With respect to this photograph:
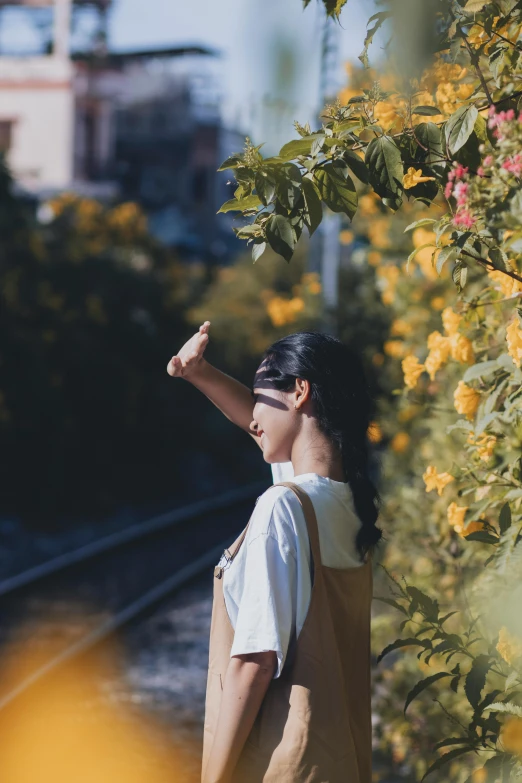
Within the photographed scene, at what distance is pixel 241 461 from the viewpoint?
61.6 ft

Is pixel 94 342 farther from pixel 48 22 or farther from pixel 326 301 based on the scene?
pixel 48 22

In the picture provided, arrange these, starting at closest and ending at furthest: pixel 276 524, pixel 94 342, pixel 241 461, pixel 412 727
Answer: pixel 276 524 < pixel 412 727 < pixel 94 342 < pixel 241 461

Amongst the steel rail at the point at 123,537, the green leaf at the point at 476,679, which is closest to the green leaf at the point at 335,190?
the green leaf at the point at 476,679

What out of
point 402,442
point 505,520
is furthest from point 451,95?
point 402,442

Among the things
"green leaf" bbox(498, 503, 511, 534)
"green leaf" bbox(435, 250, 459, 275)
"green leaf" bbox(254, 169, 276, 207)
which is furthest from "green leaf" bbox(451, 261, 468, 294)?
"green leaf" bbox(498, 503, 511, 534)

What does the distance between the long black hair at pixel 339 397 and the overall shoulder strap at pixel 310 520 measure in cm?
15

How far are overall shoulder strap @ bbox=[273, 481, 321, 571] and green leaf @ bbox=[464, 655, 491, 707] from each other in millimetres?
457

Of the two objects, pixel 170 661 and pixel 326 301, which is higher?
pixel 326 301

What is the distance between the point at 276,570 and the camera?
1990 mm

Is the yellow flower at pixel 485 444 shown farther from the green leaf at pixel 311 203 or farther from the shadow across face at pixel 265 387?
the green leaf at pixel 311 203

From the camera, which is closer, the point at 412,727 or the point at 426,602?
the point at 426,602

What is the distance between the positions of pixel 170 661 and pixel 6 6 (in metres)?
24.1

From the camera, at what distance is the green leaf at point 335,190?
6.97 feet

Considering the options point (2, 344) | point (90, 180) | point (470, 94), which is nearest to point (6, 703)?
point (470, 94)
